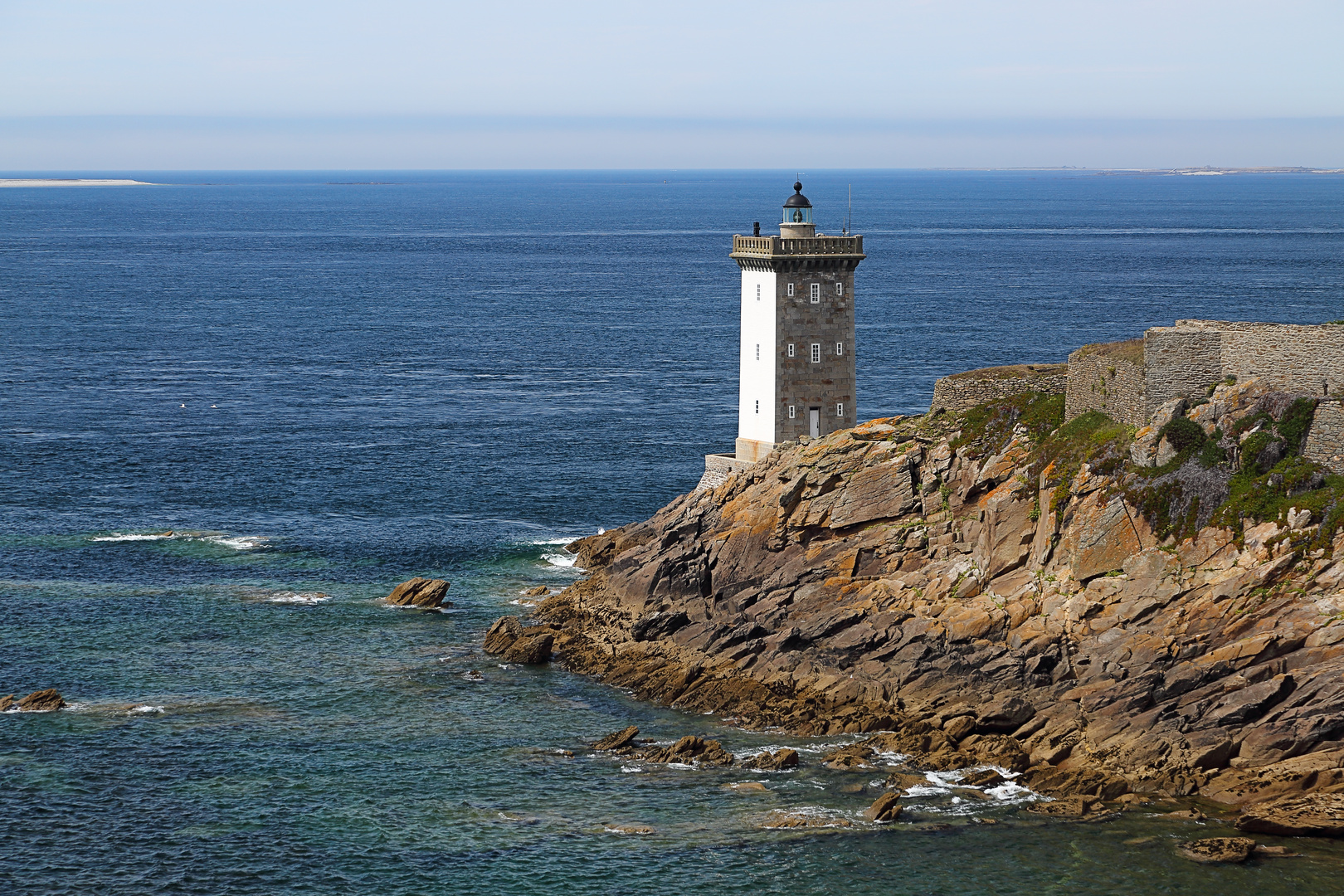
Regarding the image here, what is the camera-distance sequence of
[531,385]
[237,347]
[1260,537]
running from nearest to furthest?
[1260,537] < [531,385] < [237,347]

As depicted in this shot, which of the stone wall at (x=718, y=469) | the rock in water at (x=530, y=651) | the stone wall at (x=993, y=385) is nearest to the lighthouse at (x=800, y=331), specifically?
the stone wall at (x=718, y=469)

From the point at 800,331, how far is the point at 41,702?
1204 inches

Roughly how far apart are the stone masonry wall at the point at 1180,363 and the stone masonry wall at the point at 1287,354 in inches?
10.1

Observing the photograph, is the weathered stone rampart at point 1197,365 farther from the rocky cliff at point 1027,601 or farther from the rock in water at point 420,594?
the rock in water at point 420,594

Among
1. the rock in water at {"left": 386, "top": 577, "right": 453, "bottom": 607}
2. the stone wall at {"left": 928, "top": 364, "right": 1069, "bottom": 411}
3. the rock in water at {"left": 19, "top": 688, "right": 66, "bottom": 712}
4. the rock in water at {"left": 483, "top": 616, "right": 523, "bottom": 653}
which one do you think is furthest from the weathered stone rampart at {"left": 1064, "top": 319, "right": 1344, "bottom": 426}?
the rock in water at {"left": 19, "top": 688, "right": 66, "bottom": 712}

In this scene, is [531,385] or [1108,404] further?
[531,385]

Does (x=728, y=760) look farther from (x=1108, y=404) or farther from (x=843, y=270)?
(x=843, y=270)

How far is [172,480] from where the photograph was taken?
76562 millimetres

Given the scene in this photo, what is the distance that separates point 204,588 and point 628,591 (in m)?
16.7

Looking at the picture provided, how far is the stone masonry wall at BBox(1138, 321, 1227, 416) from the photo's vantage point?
4462 centimetres

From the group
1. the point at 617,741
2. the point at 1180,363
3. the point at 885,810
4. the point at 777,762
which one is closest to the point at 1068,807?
the point at 885,810

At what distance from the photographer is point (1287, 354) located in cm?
4322

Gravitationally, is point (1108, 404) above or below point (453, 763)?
above

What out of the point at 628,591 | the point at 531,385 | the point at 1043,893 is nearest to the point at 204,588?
the point at 628,591
